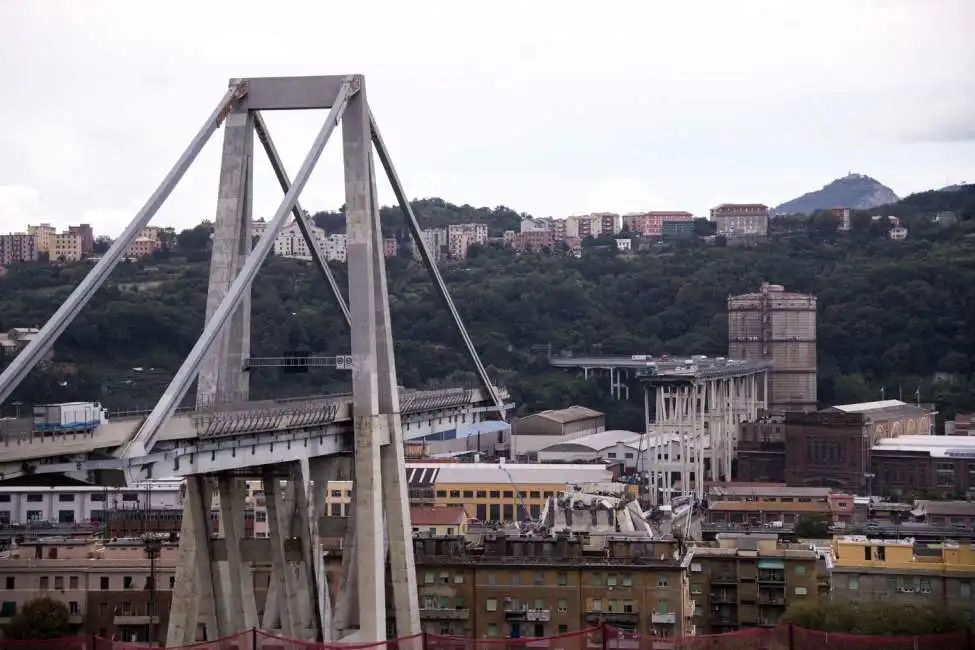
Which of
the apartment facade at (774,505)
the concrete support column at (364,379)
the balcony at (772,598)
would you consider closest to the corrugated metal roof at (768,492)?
the apartment facade at (774,505)

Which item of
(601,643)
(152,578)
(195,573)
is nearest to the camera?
(601,643)

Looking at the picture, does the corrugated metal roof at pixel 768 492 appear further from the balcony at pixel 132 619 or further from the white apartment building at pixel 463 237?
the white apartment building at pixel 463 237

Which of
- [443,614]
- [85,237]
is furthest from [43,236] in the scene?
[443,614]

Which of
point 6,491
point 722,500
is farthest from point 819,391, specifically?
point 6,491

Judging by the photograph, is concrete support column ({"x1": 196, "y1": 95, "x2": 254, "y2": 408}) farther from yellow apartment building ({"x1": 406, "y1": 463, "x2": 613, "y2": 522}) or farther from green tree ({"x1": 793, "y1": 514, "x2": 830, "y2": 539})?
yellow apartment building ({"x1": 406, "y1": 463, "x2": 613, "y2": 522})

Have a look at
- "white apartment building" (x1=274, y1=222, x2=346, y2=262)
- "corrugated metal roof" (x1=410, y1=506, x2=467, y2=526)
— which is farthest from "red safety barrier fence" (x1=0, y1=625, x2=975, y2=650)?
"white apartment building" (x1=274, y1=222, x2=346, y2=262)

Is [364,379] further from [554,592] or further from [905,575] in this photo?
[905,575]

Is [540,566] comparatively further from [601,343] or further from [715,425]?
[601,343]
